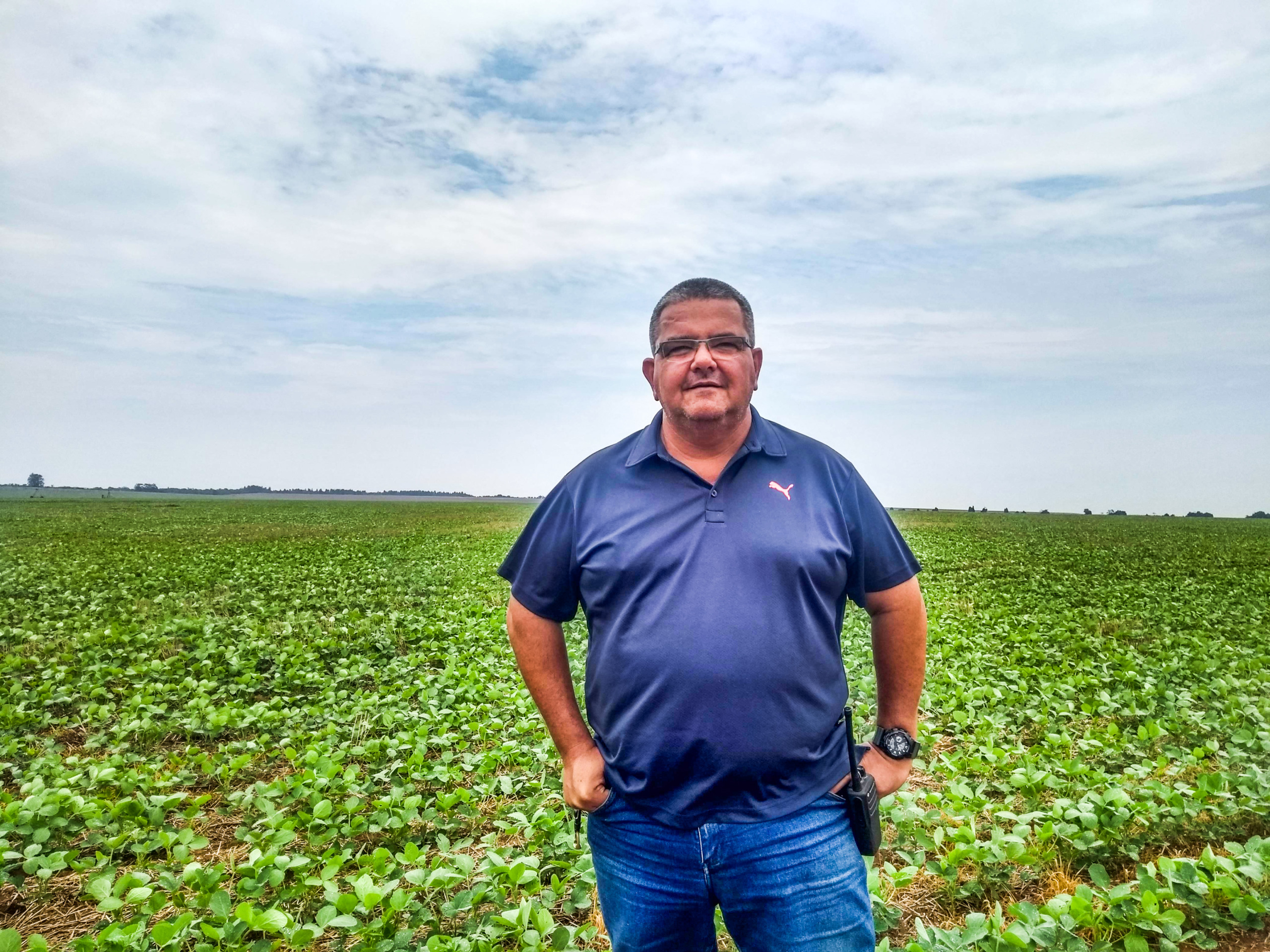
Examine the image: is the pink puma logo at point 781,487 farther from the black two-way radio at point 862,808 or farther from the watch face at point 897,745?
the watch face at point 897,745

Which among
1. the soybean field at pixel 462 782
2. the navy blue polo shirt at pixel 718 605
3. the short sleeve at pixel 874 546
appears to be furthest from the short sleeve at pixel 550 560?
the soybean field at pixel 462 782

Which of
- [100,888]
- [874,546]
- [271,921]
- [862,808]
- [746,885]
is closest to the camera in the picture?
[746,885]

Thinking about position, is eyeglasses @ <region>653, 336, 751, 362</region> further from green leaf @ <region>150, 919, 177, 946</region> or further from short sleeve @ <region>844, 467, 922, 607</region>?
green leaf @ <region>150, 919, 177, 946</region>

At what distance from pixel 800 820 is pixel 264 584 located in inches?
654

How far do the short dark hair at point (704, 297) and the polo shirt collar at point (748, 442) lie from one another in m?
0.23

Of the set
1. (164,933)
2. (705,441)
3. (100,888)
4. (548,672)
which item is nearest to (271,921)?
(164,933)

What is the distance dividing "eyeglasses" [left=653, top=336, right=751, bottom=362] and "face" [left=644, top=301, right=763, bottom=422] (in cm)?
1

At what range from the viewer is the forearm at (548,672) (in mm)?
2562

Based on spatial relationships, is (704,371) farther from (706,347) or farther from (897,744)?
(897,744)

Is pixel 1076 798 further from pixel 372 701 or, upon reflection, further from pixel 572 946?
pixel 372 701

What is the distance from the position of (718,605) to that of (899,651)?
0.69m

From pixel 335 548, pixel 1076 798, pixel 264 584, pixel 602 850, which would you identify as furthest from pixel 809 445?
pixel 335 548

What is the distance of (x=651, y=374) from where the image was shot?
2736mm

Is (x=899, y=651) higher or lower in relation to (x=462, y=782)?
higher
